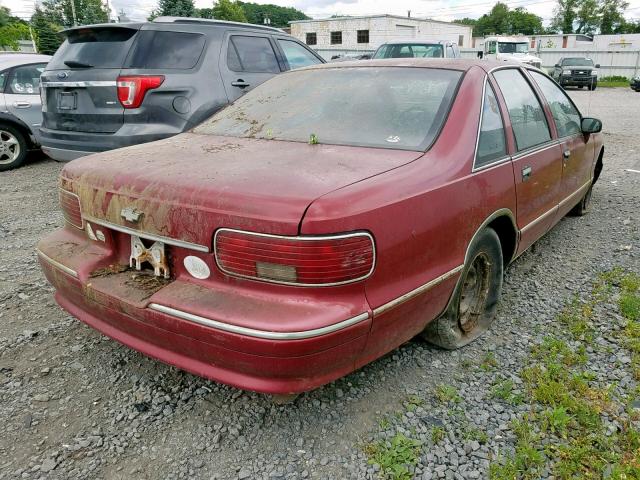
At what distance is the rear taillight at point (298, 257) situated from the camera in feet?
5.86

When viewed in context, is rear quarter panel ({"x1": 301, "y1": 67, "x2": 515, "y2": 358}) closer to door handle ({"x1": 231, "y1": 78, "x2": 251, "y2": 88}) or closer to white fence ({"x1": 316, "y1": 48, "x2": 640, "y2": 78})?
door handle ({"x1": 231, "y1": 78, "x2": 251, "y2": 88})

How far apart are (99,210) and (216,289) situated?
0.78m

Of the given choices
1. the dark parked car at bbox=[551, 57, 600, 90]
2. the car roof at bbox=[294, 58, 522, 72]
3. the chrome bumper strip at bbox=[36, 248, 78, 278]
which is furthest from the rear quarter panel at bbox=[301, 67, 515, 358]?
the dark parked car at bbox=[551, 57, 600, 90]

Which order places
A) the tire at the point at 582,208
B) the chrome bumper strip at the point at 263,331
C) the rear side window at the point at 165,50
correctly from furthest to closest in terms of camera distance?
the tire at the point at 582,208, the rear side window at the point at 165,50, the chrome bumper strip at the point at 263,331

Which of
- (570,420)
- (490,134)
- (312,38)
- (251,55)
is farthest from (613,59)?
(570,420)

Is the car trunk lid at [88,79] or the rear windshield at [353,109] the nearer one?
the rear windshield at [353,109]

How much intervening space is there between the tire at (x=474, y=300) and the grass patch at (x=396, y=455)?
67 centimetres

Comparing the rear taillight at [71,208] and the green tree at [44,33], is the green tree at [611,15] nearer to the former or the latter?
the green tree at [44,33]

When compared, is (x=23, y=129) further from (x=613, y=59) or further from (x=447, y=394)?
(x=613, y=59)

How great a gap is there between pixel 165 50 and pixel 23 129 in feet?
12.6

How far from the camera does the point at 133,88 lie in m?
4.71

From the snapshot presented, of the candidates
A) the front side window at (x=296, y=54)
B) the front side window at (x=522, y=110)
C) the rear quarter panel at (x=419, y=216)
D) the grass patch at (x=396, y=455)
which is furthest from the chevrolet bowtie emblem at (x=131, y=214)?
the front side window at (x=296, y=54)

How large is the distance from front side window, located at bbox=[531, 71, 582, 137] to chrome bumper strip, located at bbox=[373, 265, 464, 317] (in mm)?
1965

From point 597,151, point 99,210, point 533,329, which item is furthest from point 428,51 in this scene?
point 99,210
